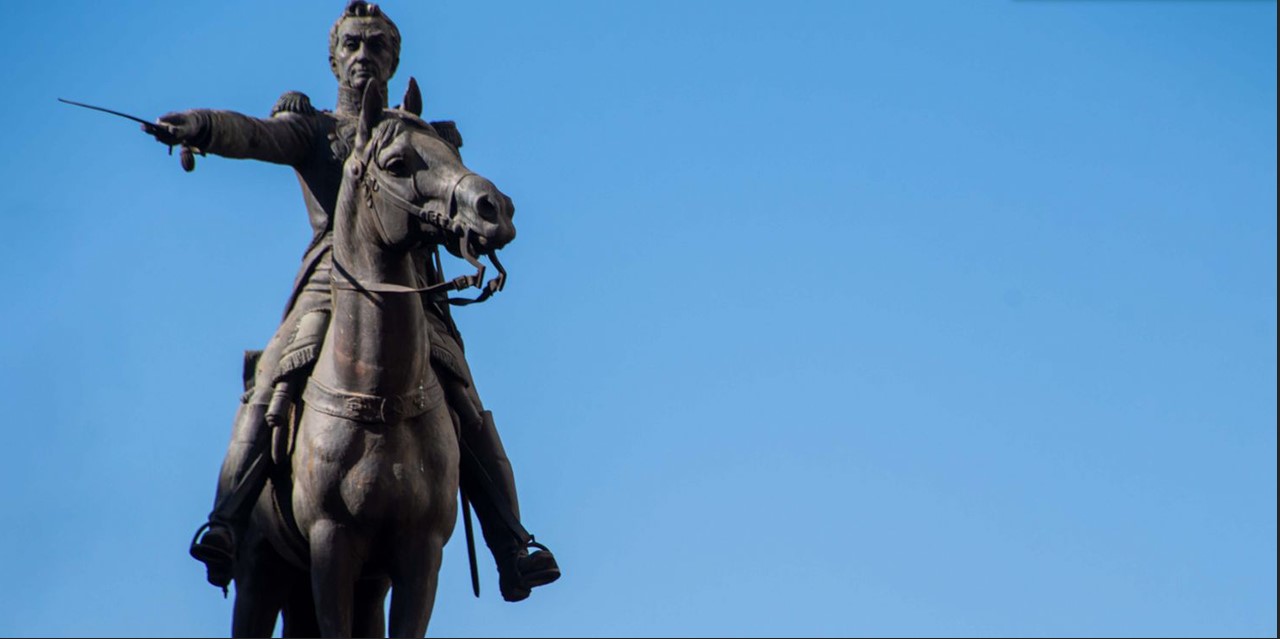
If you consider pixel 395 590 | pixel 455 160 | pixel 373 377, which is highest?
pixel 455 160

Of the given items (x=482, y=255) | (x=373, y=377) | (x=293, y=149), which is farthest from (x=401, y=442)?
(x=293, y=149)

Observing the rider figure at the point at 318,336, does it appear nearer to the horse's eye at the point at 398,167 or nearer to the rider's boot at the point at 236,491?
the rider's boot at the point at 236,491

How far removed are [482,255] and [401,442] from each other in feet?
5.40

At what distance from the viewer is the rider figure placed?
633 inches

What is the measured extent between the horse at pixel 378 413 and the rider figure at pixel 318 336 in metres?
0.35

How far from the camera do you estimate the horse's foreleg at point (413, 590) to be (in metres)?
15.6

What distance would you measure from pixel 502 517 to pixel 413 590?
136 cm

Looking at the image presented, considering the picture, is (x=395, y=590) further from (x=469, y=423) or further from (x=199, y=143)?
(x=199, y=143)

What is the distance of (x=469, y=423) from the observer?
54.7ft

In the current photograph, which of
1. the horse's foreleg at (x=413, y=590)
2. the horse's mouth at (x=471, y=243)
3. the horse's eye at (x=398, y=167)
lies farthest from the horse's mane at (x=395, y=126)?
the horse's foreleg at (x=413, y=590)

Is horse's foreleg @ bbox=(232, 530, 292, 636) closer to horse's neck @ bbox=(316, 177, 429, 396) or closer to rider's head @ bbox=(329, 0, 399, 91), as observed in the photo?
horse's neck @ bbox=(316, 177, 429, 396)

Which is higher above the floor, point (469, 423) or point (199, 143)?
point (199, 143)

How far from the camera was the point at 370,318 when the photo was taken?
15359 millimetres

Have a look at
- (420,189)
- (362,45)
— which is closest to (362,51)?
(362,45)
